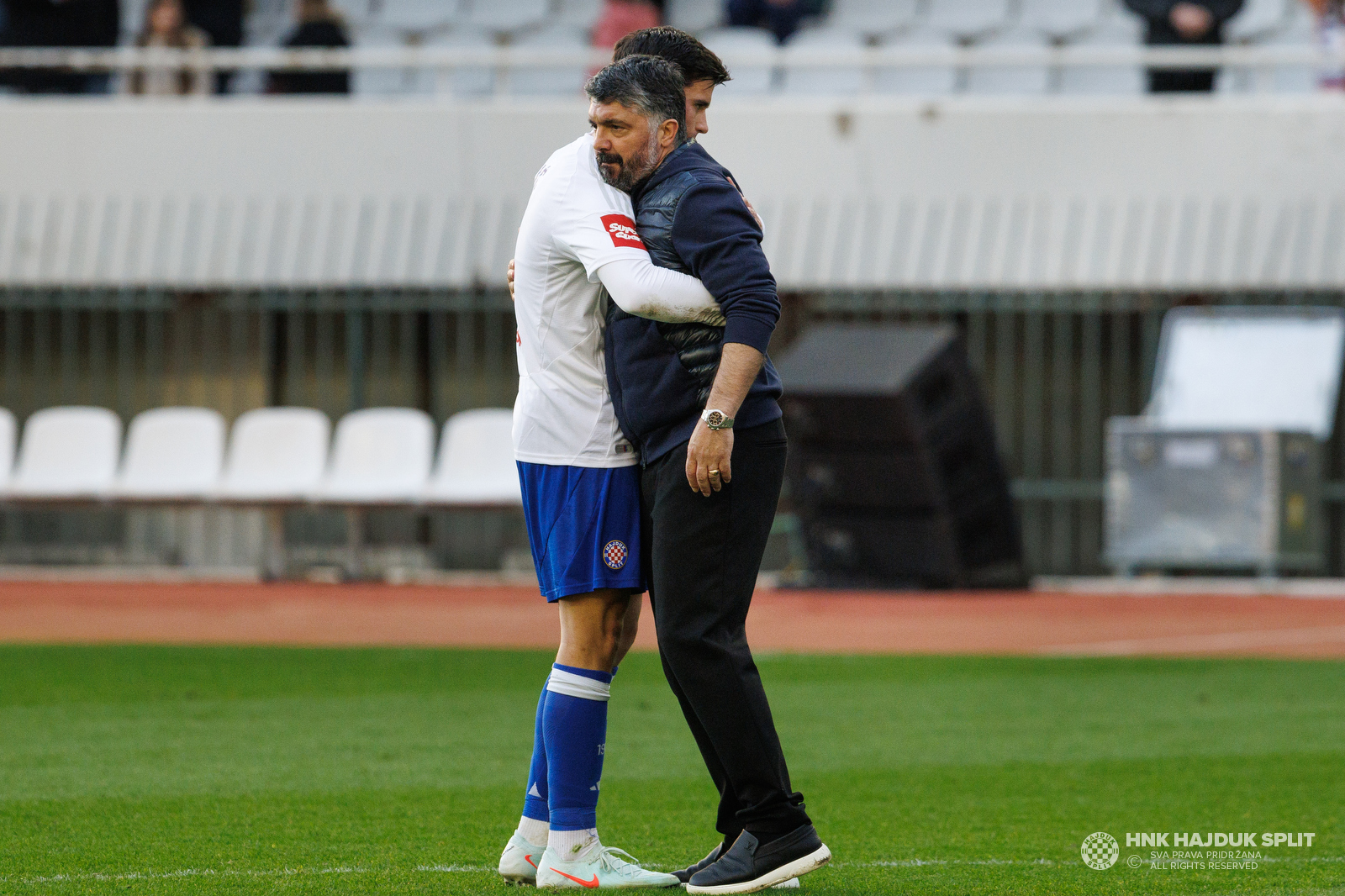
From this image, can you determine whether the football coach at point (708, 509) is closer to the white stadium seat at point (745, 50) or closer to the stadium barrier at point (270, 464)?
the stadium barrier at point (270, 464)

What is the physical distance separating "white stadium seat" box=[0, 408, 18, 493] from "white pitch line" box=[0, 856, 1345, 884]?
A: 11000 mm

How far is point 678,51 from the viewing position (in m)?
4.22

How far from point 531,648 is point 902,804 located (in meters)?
4.92

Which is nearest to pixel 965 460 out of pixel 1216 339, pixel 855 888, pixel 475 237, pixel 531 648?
pixel 1216 339

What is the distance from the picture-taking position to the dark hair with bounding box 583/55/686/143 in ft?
13.2

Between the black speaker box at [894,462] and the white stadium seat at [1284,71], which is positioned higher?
the white stadium seat at [1284,71]

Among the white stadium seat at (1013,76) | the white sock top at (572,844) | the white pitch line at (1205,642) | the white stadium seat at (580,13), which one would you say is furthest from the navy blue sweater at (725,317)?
the white stadium seat at (580,13)

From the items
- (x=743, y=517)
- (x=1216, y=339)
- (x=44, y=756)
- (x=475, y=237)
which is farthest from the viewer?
(x=475, y=237)

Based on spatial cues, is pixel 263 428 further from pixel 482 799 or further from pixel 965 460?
pixel 482 799

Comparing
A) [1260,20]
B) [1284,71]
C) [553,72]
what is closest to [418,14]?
[553,72]

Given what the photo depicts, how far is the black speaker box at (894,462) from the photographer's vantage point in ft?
40.0

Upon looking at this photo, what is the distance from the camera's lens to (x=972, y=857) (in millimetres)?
4570

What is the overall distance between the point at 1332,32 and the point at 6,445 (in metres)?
11.6

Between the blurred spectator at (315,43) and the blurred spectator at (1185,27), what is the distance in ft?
22.5
